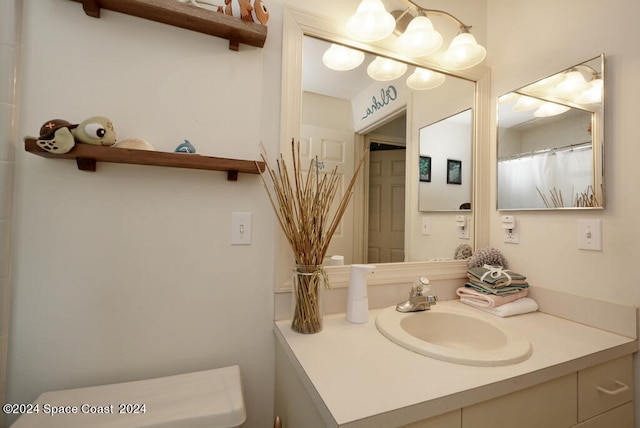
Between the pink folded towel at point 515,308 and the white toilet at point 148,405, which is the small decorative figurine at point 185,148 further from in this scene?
the pink folded towel at point 515,308

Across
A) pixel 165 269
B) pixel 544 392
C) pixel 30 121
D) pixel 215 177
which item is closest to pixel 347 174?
pixel 215 177

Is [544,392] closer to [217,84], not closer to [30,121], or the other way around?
[217,84]

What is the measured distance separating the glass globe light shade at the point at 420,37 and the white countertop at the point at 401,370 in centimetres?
111

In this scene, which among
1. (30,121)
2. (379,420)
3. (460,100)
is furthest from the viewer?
(460,100)

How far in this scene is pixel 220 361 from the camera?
0.90 meters

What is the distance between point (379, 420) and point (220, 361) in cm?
60

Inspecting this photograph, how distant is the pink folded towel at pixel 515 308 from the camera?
1.03 meters

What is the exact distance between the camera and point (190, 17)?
0.81 meters

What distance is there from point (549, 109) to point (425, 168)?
518mm

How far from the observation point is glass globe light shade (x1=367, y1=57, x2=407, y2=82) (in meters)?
1.14

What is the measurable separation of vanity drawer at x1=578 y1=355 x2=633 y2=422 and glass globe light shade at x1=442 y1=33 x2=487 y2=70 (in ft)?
3.88

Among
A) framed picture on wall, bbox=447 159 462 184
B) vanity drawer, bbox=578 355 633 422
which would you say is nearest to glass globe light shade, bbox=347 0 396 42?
framed picture on wall, bbox=447 159 462 184

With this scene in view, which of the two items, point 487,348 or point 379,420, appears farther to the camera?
point 487,348

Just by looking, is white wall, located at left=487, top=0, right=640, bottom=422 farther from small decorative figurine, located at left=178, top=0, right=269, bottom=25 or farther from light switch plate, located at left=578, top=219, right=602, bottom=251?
small decorative figurine, located at left=178, top=0, right=269, bottom=25
